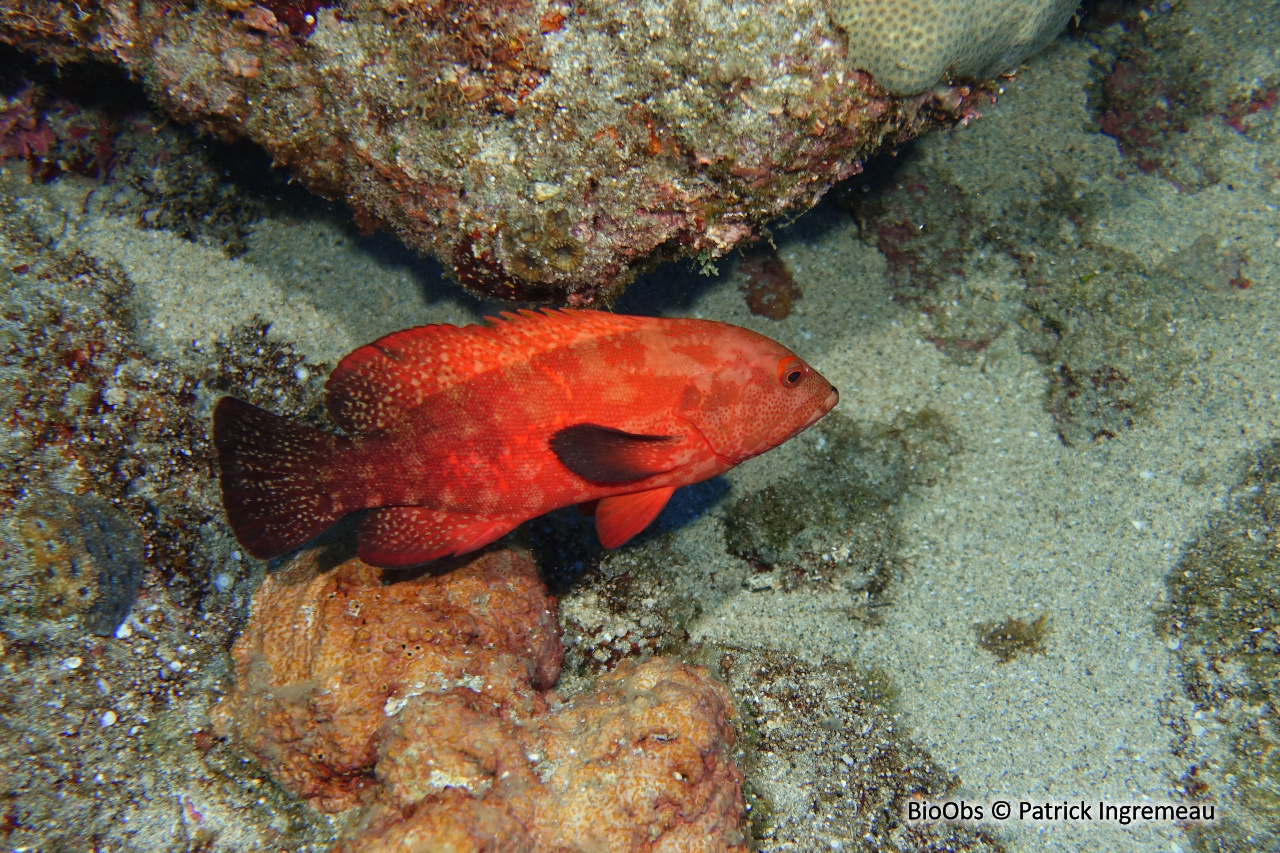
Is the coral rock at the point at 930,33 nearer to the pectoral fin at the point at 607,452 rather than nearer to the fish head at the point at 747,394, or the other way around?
the fish head at the point at 747,394

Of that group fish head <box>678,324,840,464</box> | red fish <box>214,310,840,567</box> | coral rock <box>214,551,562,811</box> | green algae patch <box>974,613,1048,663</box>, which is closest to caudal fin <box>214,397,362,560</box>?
red fish <box>214,310,840,567</box>

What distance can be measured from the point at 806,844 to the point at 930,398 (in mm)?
3022

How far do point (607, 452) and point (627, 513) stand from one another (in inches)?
17.2

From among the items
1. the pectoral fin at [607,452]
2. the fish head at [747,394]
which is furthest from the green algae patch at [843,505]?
the pectoral fin at [607,452]

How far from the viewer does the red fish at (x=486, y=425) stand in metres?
3.02

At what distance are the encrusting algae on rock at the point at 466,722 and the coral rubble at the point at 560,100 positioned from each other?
1.81 metres

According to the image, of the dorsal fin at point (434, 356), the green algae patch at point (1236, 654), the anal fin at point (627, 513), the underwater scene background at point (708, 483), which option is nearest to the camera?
the underwater scene background at point (708, 483)

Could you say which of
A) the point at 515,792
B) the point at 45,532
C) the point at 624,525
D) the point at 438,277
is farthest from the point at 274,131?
the point at 515,792

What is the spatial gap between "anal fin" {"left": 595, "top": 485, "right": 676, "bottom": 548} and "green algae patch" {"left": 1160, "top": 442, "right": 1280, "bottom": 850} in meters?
3.45

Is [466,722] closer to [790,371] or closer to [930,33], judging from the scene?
[790,371]

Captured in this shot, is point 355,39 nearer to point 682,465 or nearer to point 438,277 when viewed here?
point 438,277

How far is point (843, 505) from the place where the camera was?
14.2 feet

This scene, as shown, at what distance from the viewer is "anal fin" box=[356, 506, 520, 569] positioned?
9.79 ft

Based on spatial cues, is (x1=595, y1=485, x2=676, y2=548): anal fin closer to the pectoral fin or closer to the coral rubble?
the pectoral fin
